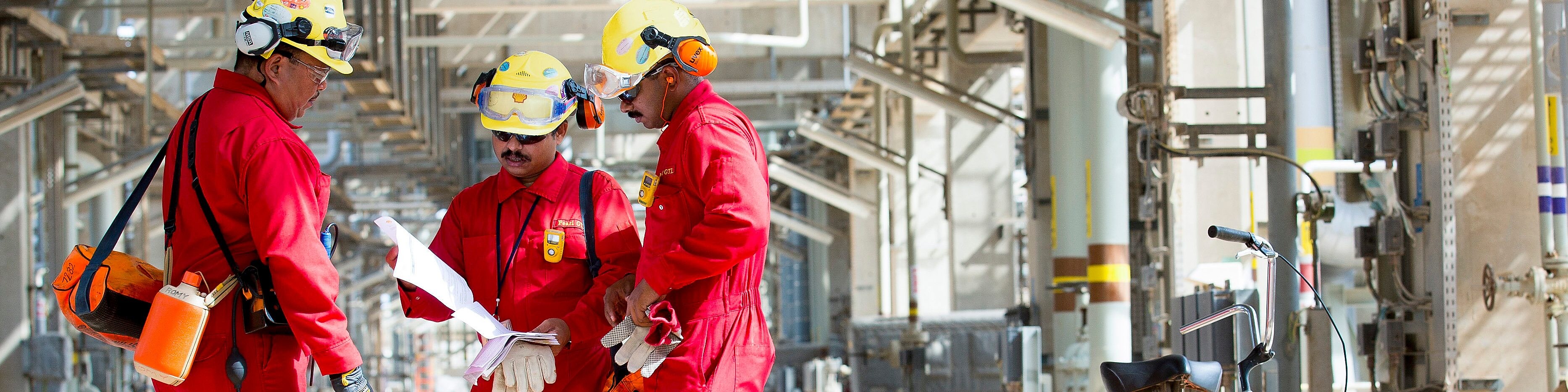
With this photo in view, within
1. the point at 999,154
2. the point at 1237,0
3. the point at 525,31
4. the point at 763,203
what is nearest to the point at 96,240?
the point at 525,31

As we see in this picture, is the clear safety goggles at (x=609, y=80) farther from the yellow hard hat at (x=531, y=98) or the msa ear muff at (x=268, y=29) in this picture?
the msa ear muff at (x=268, y=29)

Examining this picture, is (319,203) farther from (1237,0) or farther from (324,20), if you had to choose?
(1237,0)

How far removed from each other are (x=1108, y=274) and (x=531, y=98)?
710cm

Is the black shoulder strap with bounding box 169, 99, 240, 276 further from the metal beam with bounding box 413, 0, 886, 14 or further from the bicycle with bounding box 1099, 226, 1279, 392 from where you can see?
the metal beam with bounding box 413, 0, 886, 14

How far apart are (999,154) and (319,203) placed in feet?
46.2

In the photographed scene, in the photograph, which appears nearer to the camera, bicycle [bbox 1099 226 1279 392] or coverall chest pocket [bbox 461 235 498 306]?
bicycle [bbox 1099 226 1279 392]

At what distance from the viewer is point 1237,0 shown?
1005 centimetres

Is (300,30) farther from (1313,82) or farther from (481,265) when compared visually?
(1313,82)

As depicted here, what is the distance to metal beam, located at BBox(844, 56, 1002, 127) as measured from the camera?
40.8ft

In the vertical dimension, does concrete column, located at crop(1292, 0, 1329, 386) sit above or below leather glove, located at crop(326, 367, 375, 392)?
above

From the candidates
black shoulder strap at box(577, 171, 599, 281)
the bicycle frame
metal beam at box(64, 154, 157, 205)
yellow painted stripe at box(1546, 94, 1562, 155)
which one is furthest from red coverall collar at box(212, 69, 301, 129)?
metal beam at box(64, 154, 157, 205)

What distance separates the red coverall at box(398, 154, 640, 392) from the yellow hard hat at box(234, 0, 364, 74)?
73 centimetres

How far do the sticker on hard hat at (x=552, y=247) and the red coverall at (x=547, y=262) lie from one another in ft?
0.08

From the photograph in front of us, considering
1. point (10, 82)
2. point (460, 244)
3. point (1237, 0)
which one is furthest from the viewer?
point (10, 82)
